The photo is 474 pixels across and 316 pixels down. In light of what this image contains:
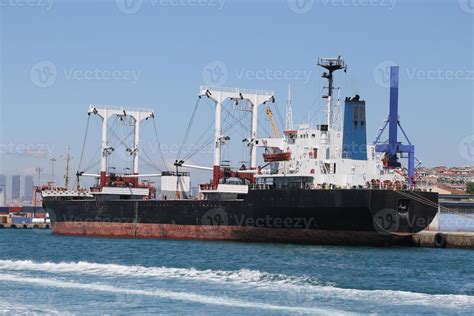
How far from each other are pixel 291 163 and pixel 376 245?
884 centimetres

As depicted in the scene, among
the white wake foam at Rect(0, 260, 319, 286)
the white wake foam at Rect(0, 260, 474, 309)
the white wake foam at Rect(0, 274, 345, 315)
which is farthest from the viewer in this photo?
the white wake foam at Rect(0, 260, 319, 286)

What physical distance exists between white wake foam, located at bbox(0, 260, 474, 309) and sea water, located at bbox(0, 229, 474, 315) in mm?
32

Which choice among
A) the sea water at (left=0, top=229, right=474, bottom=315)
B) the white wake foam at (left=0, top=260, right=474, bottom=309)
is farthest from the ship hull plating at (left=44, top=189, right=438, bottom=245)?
the white wake foam at (left=0, top=260, right=474, bottom=309)

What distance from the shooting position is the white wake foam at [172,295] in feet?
74.5

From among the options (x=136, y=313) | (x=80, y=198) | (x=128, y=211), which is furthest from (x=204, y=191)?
(x=136, y=313)

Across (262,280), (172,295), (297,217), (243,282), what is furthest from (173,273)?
(297,217)

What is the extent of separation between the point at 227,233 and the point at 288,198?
5934 mm

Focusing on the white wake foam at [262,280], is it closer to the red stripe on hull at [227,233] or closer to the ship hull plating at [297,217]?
the ship hull plating at [297,217]

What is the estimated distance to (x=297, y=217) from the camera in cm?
4784

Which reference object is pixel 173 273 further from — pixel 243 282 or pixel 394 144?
pixel 394 144

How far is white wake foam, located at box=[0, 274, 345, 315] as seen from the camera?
74.5 ft

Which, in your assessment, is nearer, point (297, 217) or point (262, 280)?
point (262, 280)

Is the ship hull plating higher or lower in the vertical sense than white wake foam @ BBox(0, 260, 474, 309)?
higher

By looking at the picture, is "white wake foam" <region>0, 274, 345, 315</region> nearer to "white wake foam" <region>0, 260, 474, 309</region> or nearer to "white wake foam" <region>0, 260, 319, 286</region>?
"white wake foam" <region>0, 260, 474, 309</region>
